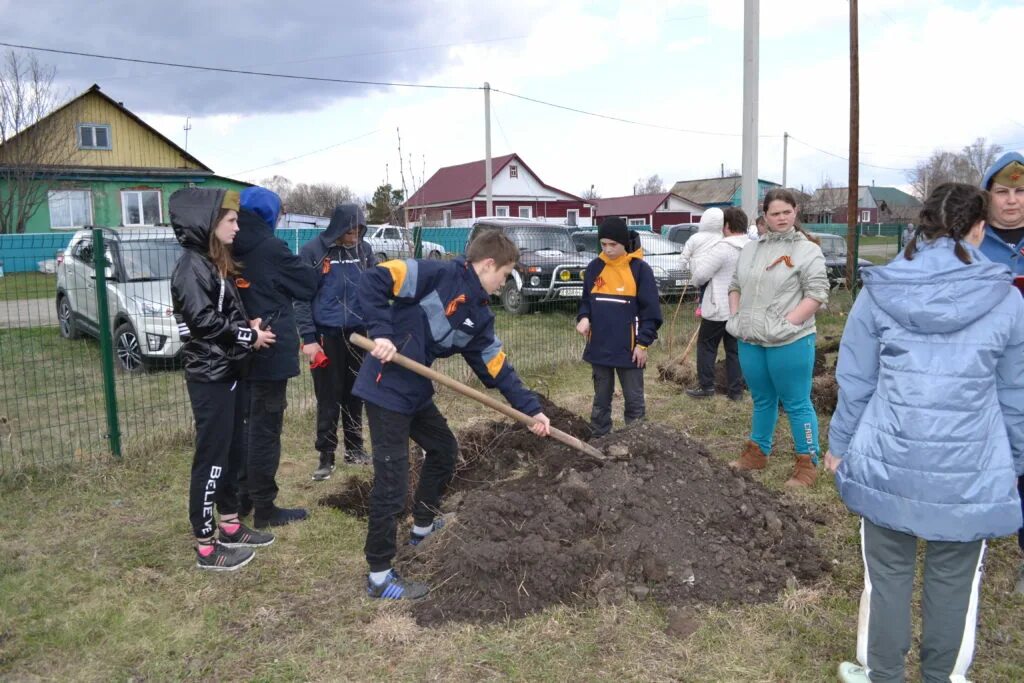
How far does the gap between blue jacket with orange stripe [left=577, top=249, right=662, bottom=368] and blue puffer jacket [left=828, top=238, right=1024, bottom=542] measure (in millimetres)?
2717

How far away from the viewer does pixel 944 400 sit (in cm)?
214

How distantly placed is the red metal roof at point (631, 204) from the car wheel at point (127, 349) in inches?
1710

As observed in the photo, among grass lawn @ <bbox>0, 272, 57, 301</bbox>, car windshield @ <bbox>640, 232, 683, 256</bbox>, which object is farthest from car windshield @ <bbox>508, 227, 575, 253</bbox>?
grass lawn @ <bbox>0, 272, 57, 301</bbox>

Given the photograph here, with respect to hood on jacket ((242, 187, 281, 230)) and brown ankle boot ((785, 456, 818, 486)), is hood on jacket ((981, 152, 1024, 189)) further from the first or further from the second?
hood on jacket ((242, 187, 281, 230))

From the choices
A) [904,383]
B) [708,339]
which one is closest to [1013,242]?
[904,383]

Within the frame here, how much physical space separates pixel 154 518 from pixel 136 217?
25283 mm

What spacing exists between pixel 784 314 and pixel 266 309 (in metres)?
2.95

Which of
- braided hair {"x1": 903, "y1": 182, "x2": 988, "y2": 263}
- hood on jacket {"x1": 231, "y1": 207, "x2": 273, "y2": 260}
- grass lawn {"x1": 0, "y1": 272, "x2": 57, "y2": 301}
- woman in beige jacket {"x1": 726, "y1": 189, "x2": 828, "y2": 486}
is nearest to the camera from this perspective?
braided hair {"x1": 903, "y1": 182, "x2": 988, "y2": 263}

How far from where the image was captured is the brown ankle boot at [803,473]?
4590mm

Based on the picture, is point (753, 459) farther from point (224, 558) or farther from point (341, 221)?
point (224, 558)

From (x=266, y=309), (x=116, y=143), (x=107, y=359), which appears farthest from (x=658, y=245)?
(x=116, y=143)

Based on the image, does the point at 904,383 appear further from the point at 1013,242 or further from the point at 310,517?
the point at 310,517

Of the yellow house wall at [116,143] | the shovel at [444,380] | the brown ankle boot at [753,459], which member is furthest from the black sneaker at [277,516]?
the yellow house wall at [116,143]

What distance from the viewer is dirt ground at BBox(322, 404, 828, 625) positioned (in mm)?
3273
